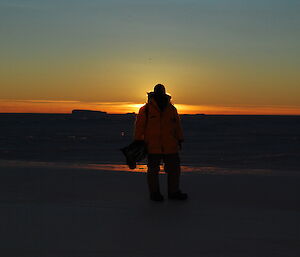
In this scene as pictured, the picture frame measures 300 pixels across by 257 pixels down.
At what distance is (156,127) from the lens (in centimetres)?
590

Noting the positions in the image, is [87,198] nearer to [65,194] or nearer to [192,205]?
[65,194]

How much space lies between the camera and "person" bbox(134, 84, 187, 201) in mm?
5885

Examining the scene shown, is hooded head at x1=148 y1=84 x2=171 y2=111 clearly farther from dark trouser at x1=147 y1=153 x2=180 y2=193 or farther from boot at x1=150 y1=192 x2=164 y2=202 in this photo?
boot at x1=150 y1=192 x2=164 y2=202

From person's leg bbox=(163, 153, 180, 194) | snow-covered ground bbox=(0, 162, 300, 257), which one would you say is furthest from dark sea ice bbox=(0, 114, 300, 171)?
person's leg bbox=(163, 153, 180, 194)

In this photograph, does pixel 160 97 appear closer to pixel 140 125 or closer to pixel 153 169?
pixel 140 125

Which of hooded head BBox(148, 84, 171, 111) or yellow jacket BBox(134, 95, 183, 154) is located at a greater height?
hooded head BBox(148, 84, 171, 111)

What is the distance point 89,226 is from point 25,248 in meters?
0.89

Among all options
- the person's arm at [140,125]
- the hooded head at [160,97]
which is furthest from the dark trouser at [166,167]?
the hooded head at [160,97]

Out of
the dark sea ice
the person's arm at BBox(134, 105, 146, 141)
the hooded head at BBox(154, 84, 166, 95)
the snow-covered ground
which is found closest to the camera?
the snow-covered ground

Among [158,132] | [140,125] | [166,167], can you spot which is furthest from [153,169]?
[140,125]

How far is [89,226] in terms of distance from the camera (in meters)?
4.67

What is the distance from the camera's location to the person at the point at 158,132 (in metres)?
5.88

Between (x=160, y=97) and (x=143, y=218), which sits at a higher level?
(x=160, y=97)

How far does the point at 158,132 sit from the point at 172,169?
59 cm
